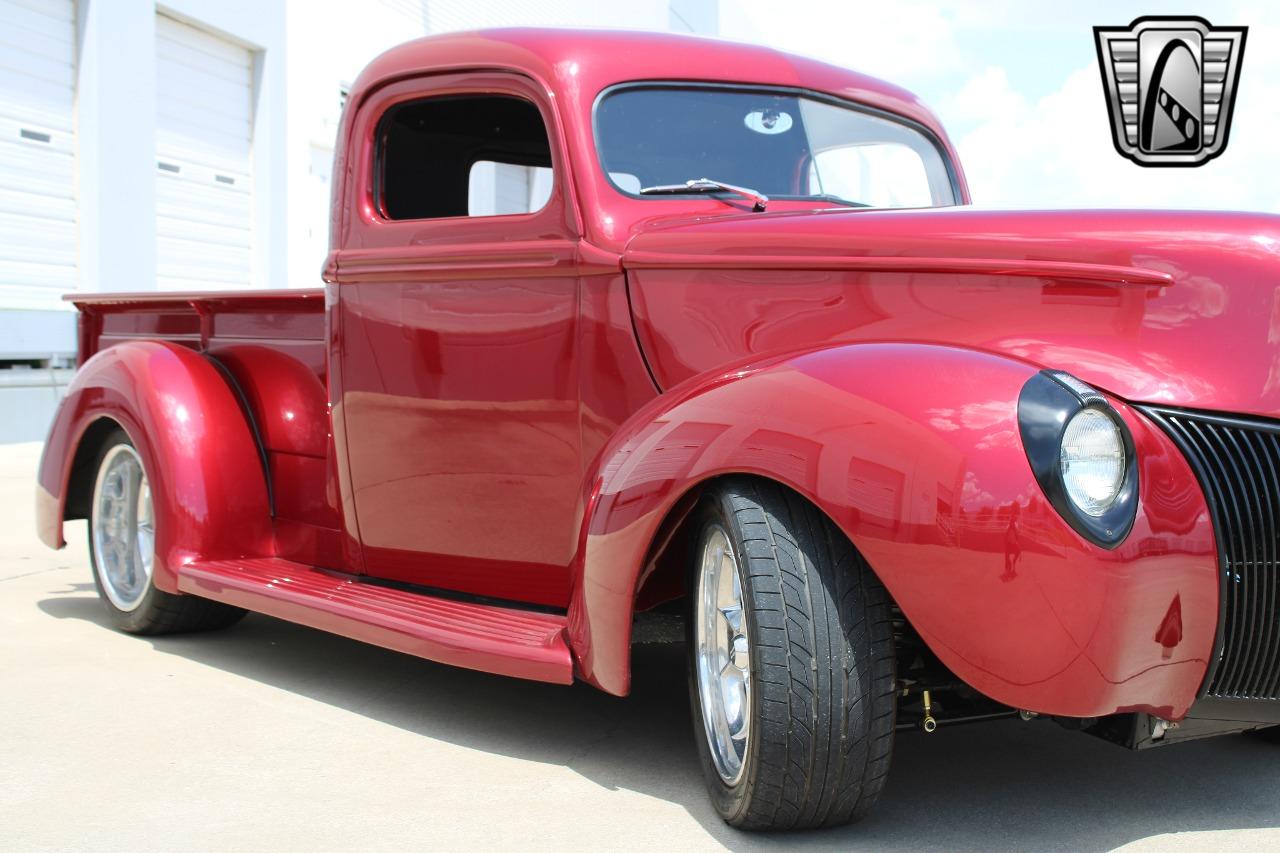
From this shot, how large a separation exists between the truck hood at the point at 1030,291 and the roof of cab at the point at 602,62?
0.69 metres

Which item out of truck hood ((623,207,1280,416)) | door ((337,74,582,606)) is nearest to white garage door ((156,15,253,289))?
door ((337,74,582,606))

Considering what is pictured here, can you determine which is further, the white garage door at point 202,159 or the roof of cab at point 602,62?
the white garage door at point 202,159

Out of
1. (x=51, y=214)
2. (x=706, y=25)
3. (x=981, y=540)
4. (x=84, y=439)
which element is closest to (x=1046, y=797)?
(x=981, y=540)

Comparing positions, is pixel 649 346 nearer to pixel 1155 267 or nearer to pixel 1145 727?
pixel 1155 267

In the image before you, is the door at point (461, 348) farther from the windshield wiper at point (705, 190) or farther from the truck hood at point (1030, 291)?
the truck hood at point (1030, 291)

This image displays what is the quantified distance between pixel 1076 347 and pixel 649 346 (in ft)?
3.34

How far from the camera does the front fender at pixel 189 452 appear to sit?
4.18m

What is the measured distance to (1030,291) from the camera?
8.48ft

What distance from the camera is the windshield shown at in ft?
11.5

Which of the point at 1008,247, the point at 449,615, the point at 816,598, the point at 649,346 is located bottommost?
the point at 449,615

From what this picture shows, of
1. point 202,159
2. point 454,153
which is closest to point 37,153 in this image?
point 202,159

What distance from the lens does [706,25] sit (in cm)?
2770

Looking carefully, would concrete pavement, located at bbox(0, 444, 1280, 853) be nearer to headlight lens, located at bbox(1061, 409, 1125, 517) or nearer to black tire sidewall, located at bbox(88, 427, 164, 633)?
black tire sidewall, located at bbox(88, 427, 164, 633)

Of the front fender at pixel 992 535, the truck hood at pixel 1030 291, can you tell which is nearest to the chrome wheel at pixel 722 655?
the front fender at pixel 992 535
